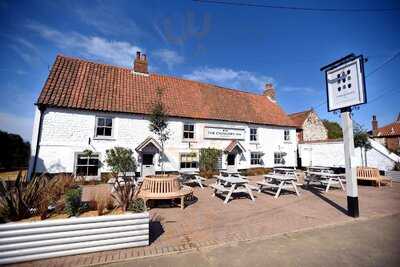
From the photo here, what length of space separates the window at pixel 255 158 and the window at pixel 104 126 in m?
12.8

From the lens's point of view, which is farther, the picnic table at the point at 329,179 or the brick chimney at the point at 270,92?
the brick chimney at the point at 270,92

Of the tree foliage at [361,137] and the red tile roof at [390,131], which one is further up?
the red tile roof at [390,131]

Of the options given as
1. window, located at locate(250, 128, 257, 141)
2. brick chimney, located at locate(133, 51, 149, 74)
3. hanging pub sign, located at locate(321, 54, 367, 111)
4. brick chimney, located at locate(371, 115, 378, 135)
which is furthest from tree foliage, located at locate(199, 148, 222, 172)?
brick chimney, located at locate(371, 115, 378, 135)

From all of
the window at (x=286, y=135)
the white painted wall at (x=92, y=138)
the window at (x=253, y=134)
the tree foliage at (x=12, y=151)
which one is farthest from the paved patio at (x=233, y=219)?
the tree foliage at (x=12, y=151)

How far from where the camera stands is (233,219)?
6617 millimetres

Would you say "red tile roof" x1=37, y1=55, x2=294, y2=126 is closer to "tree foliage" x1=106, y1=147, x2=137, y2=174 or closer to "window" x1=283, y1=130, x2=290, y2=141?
"window" x1=283, y1=130, x2=290, y2=141

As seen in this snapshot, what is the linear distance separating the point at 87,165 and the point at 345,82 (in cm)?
1465

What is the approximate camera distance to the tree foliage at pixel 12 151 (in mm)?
18847

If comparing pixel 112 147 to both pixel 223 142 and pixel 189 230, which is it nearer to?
pixel 223 142

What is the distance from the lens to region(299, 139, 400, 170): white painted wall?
717 inches

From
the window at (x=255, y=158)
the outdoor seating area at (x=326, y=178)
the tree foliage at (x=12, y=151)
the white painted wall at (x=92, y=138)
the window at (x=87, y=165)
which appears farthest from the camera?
the window at (x=255, y=158)

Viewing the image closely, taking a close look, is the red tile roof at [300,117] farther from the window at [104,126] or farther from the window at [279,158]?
the window at [104,126]

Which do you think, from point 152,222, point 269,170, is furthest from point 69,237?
point 269,170


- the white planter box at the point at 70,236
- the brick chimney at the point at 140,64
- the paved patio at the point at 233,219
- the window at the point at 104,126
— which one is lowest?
the paved patio at the point at 233,219
